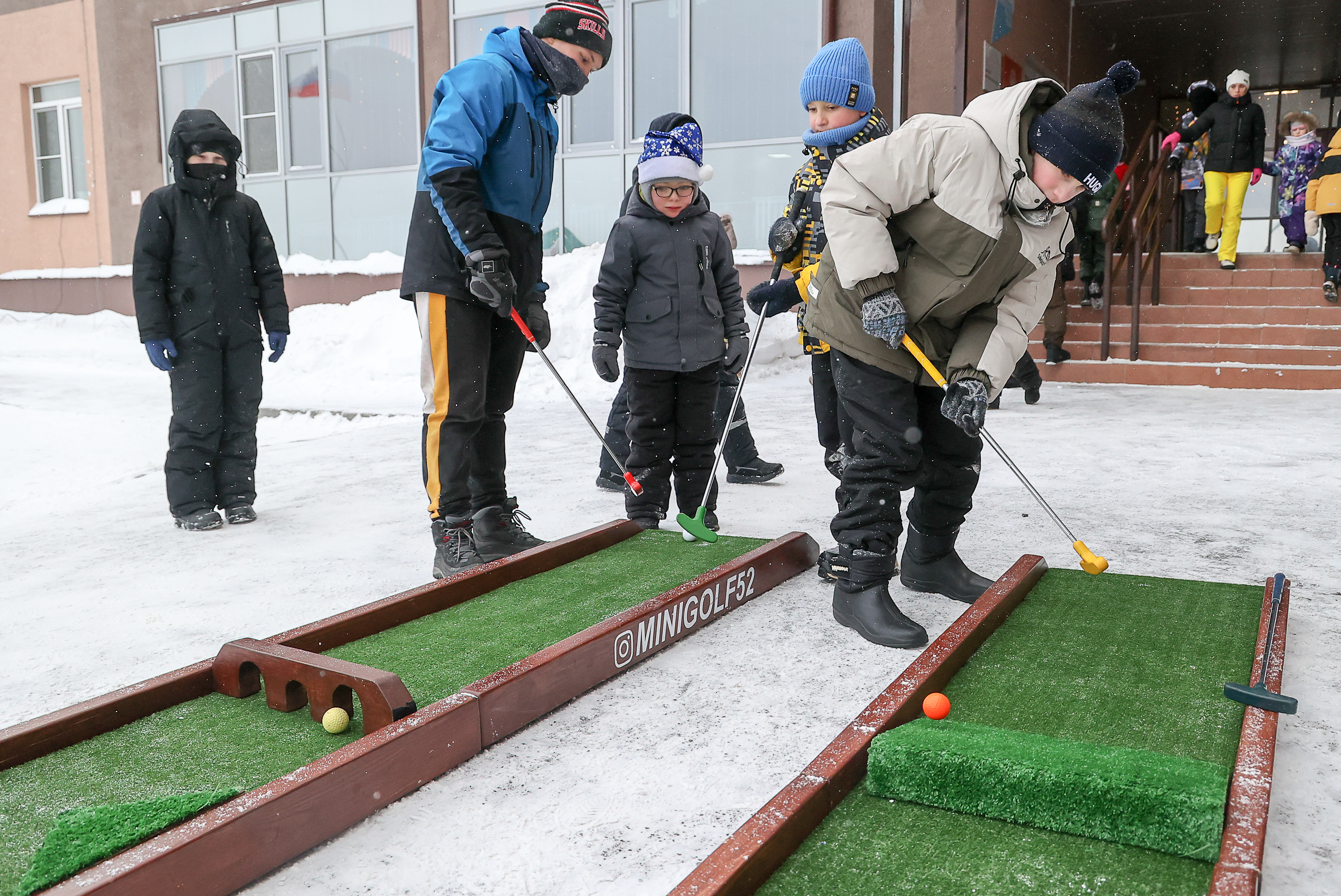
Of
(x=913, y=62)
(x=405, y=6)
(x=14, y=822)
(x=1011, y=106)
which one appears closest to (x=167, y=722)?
(x=14, y=822)

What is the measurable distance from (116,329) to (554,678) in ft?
43.1

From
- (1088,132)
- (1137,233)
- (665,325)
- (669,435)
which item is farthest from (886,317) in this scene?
(1137,233)

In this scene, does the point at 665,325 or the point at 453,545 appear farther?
the point at 665,325

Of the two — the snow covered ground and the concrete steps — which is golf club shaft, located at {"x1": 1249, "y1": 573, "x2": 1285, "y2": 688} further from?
the concrete steps

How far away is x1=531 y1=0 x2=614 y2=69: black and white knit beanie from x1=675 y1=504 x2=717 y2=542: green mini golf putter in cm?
155

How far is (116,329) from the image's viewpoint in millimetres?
13117

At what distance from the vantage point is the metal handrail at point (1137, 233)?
8.65 meters

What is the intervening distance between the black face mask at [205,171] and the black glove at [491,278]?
1.75 m

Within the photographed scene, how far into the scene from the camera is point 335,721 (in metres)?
1.99

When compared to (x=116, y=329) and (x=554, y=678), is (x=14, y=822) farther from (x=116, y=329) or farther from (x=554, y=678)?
(x=116, y=329)

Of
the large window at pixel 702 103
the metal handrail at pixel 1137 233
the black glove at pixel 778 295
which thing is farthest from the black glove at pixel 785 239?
the large window at pixel 702 103

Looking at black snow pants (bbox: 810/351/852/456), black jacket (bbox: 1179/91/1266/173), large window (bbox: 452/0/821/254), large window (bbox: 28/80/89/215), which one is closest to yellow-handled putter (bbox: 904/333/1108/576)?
black snow pants (bbox: 810/351/852/456)

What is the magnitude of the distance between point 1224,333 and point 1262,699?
7.80 metres

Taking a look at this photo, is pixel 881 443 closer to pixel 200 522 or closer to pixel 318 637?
pixel 318 637
